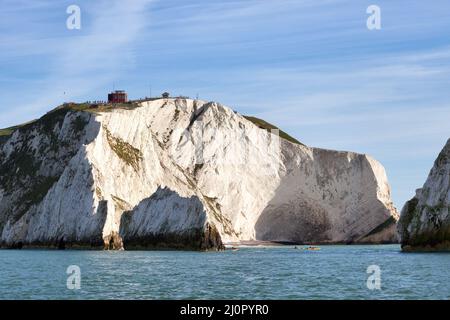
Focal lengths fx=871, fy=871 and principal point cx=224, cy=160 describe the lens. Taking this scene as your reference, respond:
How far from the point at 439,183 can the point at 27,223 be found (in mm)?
74632

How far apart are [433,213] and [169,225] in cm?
4707

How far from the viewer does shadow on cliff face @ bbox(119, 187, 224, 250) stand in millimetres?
130625

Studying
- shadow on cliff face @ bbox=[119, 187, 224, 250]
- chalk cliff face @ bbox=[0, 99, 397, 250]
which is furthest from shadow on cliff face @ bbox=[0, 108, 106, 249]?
shadow on cliff face @ bbox=[119, 187, 224, 250]

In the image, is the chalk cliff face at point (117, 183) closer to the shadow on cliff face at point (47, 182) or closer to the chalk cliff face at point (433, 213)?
the shadow on cliff face at point (47, 182)

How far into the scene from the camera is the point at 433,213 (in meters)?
103

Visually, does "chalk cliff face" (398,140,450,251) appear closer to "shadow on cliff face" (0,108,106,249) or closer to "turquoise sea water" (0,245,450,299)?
"turquoise sea water" (0,245,450,299)

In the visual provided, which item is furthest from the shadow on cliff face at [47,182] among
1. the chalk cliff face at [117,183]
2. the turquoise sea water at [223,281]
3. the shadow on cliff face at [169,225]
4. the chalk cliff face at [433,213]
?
the turquoise sea water at [223,281]

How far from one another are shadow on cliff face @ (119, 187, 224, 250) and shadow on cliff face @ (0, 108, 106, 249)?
21.3 ft
